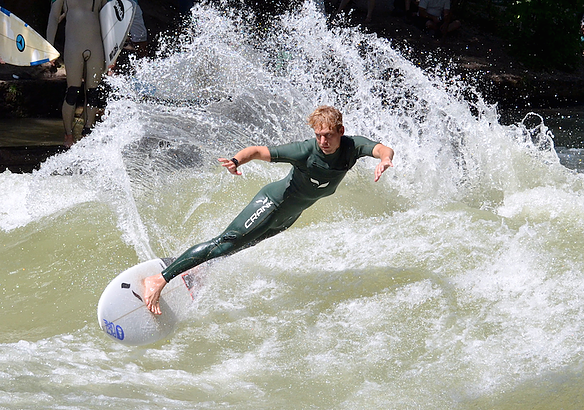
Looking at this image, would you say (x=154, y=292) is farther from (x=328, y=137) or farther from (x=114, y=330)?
(x=328, y=137)

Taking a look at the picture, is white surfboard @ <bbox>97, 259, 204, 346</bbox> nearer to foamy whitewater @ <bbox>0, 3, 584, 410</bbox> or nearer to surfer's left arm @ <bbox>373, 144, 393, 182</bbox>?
foamy whitewater @ <bbox>0, 3, 584, 410</bbox>

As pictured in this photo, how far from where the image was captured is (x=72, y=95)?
888 cm

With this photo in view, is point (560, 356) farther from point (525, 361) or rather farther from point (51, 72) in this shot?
point (51, 72)

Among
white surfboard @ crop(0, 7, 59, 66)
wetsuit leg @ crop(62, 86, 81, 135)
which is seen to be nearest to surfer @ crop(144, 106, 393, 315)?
white surfboard @ crop(0, 7, 59, 66)

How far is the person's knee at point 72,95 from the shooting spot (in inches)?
348

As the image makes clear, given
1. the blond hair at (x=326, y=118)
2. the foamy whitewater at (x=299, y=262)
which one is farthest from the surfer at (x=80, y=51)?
the blond hair at (x=326, y=118)

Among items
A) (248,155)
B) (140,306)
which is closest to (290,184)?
(248,155)

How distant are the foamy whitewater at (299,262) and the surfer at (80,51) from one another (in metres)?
0.50

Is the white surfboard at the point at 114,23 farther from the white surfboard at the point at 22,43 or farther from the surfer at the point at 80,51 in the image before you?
the white surfboard at the point at 22,43

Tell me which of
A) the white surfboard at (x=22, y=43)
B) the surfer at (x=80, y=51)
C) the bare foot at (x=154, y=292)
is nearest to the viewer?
the bare foot at (x=154, y=292)

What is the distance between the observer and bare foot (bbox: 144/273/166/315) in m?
4.74

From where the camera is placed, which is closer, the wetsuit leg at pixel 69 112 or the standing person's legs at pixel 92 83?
the wetsuit leg at pixel 69 112

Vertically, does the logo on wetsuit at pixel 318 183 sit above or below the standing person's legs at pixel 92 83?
above

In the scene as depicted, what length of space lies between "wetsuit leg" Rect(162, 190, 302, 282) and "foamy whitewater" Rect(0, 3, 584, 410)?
1.35ft
